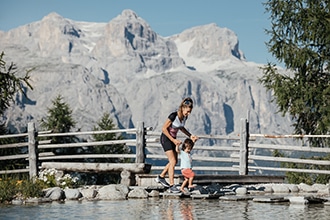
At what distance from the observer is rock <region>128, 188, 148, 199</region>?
1459 cm

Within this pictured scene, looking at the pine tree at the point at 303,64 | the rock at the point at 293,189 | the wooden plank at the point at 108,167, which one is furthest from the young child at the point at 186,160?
the pine tree at the point at 303,64

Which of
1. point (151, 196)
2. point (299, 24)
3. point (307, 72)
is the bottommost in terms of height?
point (151, 196)

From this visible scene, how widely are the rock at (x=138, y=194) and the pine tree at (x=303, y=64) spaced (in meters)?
12.6

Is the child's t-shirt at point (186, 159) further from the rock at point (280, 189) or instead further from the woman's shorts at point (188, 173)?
the rock at point (280, 189)

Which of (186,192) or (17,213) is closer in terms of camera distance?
(17,213)

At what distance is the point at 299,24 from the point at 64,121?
26.5 metres

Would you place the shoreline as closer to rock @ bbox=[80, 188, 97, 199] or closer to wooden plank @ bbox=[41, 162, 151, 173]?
rock @ bbox=[80, 188, 97, 199]

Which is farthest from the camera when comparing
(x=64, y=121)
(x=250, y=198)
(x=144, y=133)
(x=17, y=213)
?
(x=64, y=121)

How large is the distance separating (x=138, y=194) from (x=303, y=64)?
47.1 ft

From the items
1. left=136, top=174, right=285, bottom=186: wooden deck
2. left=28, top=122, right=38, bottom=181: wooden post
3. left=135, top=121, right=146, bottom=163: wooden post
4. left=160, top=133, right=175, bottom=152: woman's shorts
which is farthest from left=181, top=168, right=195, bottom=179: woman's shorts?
left=28, top=122, right=38, bottom=181: wooden post

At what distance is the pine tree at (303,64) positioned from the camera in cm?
2592

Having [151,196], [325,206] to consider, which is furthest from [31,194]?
[325,206]

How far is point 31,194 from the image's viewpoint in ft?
46.5

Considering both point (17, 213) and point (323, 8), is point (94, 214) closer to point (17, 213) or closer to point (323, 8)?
point (17, 213)
